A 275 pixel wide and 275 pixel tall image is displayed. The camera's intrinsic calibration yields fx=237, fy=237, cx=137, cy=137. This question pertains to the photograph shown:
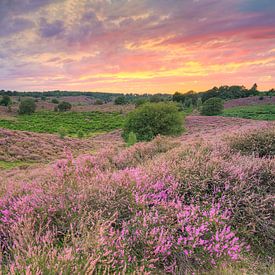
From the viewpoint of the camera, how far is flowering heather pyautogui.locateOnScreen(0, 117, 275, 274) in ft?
8.20

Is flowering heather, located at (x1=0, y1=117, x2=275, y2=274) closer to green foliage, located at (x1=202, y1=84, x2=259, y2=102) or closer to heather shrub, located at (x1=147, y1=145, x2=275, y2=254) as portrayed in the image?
heather shrub, located at (x1=147, y1=145, x2=275, y2=254)

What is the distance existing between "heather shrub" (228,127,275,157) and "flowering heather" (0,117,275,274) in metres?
1.65

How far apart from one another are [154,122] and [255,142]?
75.4 feet

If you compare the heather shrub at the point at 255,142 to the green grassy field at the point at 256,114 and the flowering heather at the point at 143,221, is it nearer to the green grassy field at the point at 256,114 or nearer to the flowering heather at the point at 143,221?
the flowering heather at the point at 143,221

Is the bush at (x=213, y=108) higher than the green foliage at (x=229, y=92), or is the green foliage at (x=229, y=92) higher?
the green foliage at (x=229, y=92)

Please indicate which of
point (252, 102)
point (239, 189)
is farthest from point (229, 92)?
point (239, 189)

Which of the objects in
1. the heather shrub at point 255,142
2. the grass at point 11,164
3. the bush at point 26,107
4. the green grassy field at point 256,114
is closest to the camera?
the heather shrub at point 255,142

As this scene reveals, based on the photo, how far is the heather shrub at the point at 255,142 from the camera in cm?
626

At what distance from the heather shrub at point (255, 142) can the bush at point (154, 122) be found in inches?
837

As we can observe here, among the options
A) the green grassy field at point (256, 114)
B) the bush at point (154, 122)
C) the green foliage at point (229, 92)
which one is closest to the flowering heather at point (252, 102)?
the green grassy field at point (256, 114)

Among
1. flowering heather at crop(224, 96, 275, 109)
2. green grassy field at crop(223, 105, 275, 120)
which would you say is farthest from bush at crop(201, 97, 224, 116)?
flowering heather at crop(224, 96, 275, 109)

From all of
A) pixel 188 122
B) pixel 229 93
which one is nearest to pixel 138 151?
pixel 188 122

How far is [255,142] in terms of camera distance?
21.2 feet

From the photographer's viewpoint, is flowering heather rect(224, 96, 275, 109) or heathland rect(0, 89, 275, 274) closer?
heathland rect(0, 89, 275, 274)
